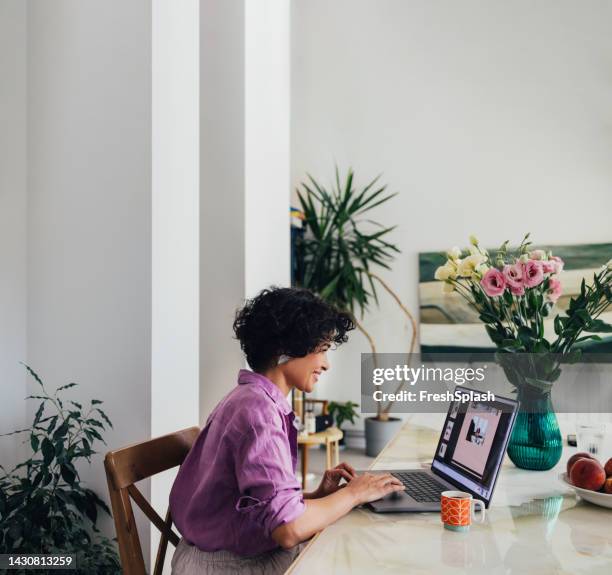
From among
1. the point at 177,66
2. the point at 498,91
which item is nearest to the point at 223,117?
the point at 177,66

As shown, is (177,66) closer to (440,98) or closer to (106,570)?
(106,570)

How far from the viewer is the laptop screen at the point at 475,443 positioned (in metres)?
1.44

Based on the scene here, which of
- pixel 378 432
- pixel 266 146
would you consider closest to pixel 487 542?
pixel 266 146

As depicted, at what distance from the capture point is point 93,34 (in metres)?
2.37

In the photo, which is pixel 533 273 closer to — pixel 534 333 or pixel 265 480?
pixel 534 333

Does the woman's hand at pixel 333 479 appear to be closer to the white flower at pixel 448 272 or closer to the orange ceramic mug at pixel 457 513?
the orange ceramic mug at pixel 457 513

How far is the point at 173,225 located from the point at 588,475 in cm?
156

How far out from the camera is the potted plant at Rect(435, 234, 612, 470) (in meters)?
1.76

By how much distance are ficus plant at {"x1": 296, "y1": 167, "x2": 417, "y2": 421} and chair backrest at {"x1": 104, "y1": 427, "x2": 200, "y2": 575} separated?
330cm

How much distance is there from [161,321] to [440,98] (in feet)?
12.8

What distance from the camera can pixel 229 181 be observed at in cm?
323

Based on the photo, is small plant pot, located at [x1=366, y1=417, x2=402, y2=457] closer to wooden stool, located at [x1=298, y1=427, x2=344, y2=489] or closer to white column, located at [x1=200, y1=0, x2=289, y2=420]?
wooden stool, located at [x1=298, y1=427, x2=344, y2=489]

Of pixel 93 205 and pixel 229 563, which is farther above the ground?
pixel 93 205

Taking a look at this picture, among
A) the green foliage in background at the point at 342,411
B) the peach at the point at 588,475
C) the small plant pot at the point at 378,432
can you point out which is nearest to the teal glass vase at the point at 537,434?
the peach at the point at 588,475
